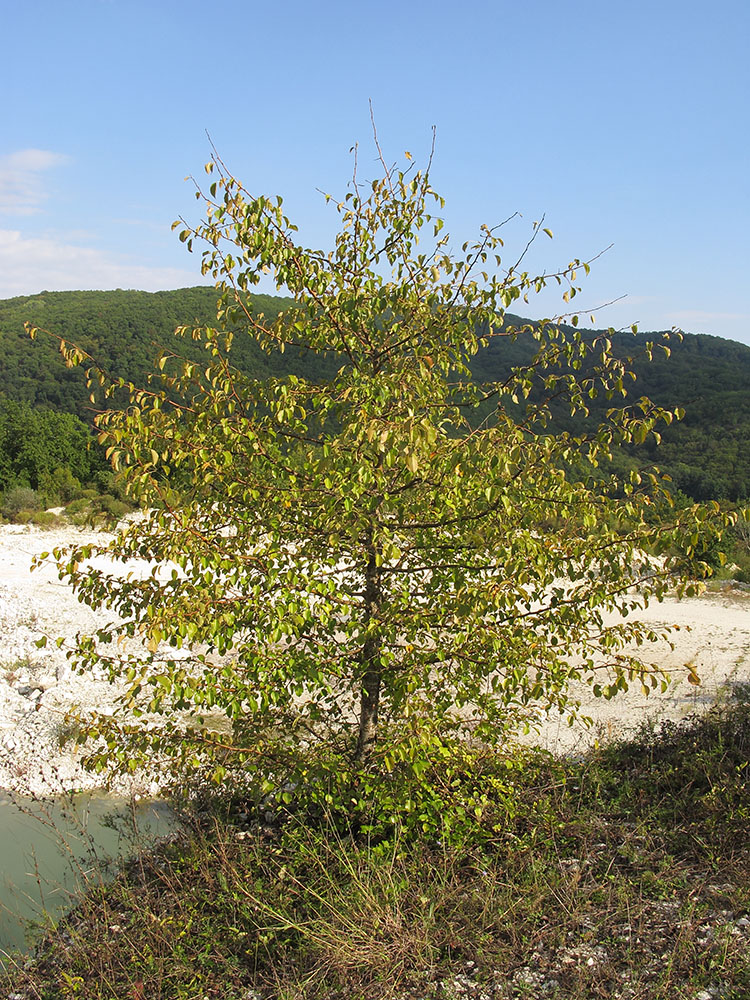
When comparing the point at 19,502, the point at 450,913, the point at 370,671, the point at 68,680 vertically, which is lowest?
the point at 68,680

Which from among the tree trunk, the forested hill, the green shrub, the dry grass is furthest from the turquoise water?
the green shrub

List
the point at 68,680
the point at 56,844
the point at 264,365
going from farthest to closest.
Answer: the point at 264,365 < the point at 68,680 < the point at 56,844

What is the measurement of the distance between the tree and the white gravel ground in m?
2.43

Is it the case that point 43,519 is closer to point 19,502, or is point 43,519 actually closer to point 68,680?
point 19,502

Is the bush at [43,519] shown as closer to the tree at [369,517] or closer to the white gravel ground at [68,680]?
the white gravel ground at [68,680]

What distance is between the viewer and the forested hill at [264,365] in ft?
123

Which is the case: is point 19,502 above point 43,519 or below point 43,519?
above

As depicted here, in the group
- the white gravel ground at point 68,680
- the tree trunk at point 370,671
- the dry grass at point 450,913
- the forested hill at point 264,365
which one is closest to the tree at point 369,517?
the tree trunk at point 370,671

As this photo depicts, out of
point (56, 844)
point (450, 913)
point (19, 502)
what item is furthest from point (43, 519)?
point (450, 913)

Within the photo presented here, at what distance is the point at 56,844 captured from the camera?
714cm

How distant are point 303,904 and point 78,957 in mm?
1556

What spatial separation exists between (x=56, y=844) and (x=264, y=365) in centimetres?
4683

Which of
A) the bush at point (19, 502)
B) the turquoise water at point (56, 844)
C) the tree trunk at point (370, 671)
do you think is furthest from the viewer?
the bush at point (19, 502)

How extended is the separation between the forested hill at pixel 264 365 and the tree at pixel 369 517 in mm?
19014
